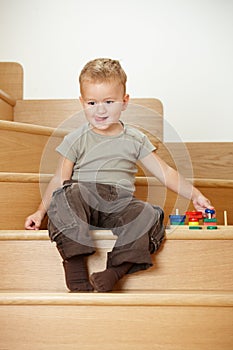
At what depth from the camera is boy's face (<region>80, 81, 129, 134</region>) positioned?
1.47 metres

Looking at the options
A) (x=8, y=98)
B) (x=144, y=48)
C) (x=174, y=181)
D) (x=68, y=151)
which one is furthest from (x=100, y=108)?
(x=144, y=48)

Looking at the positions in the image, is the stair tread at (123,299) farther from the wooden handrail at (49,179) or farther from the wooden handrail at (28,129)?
the wooden handrail at (28,129)

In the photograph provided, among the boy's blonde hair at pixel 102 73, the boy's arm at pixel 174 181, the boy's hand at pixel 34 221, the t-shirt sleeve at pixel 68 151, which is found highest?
the boy's blonde hair at pixel 102 73

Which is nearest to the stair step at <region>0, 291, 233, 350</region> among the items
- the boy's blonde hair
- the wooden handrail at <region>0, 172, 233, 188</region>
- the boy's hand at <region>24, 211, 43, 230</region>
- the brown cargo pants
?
the brown cargo pants

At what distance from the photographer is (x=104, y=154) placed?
152 cm

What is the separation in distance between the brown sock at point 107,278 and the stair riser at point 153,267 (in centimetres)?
5

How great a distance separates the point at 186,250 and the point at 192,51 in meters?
1.14

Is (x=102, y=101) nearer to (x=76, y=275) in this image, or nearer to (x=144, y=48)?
(x=76, y=275)

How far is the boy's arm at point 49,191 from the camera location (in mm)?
1441

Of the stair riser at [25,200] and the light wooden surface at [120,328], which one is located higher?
the stair riser at [25,200]

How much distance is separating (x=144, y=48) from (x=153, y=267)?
3.87 ft


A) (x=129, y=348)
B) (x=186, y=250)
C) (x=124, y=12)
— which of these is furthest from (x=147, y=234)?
(x=124, y=12)

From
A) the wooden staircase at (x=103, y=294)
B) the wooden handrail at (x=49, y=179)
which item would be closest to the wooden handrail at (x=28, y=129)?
the wooden staircase at (x=103, y=294)

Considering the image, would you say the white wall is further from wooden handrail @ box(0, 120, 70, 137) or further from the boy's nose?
the boy's nose
